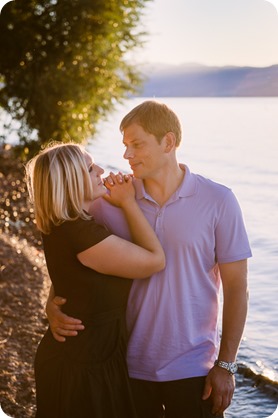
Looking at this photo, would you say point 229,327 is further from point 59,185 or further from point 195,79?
point 195,79

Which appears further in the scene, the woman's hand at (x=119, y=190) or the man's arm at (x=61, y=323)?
the woman's hand at (x=119, y=190)

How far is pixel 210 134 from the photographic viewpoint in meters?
33.7

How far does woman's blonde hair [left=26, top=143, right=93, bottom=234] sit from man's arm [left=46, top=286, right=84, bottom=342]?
13.9 inches

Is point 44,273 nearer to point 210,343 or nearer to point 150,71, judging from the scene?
point 210,343

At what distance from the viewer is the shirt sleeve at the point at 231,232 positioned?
298cm

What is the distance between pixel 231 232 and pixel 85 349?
82cm

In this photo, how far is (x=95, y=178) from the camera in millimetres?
3021

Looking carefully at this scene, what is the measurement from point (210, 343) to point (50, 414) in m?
0.78

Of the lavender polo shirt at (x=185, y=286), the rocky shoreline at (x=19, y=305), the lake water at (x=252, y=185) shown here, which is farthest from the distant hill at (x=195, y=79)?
the lavender polo shirt at (x=185, y=286)

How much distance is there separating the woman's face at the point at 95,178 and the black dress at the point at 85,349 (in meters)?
0.19

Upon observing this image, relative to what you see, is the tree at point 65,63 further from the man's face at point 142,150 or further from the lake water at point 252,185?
the man's face at point 142,150

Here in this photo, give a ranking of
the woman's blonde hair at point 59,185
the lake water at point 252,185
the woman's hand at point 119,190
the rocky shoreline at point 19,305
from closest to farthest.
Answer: the woman's blonde hair at point 59,185
the woman's hand at point 119,190
the rocky shoreline at point 19,305
the lake water at point 252,185

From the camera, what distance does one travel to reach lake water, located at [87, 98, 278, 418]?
20.1 ft

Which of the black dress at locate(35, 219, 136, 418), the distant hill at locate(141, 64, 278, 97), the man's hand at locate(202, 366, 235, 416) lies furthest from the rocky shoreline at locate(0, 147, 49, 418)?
the distant hill at locate(141, 64, 278, 97)
